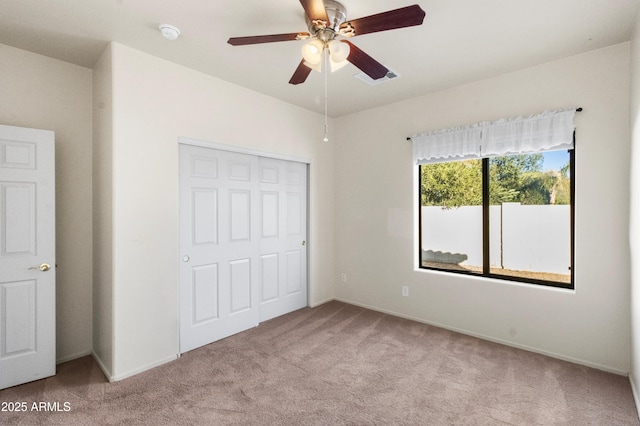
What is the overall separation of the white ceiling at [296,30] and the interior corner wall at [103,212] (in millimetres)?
294

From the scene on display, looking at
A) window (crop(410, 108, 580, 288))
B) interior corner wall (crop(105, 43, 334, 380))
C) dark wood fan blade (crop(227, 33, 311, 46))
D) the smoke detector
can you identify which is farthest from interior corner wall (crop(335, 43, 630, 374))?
the smoke detector

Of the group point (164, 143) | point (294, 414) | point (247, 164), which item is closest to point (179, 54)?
point (164, 143)

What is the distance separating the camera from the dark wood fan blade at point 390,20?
1.56 m

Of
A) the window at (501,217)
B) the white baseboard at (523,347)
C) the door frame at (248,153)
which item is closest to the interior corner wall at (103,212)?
the door frame at (248,153)

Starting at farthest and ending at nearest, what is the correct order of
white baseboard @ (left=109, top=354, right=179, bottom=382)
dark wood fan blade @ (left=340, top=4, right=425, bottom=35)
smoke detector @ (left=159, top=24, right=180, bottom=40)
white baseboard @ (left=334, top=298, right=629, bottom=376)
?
white baseboard @ (left=334, top=298, right=629, bottom=376) < white baseboard @ (left=109, top=354, right=179, bottom=382) < smoke detector @ (left=159, top=24, right=180, bottom=40) < dark wood fan blade @ (left=340, top=4, right=425, bottom=35)

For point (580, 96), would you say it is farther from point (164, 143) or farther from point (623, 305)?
point (164, 143)

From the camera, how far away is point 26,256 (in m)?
2.50

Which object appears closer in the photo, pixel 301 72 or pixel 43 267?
pixel 301 72

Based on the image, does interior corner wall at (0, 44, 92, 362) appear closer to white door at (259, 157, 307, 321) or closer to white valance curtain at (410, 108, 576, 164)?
white door at (259, 157, 307, 321)

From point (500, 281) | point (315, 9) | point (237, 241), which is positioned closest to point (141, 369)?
→ point (237, 241)

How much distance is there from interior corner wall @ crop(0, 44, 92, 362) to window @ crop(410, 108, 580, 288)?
3527mm

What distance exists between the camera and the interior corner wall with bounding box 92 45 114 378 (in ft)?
8.52

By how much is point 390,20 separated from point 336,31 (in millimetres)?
404

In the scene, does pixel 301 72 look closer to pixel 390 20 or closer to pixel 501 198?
pixel 390 20
